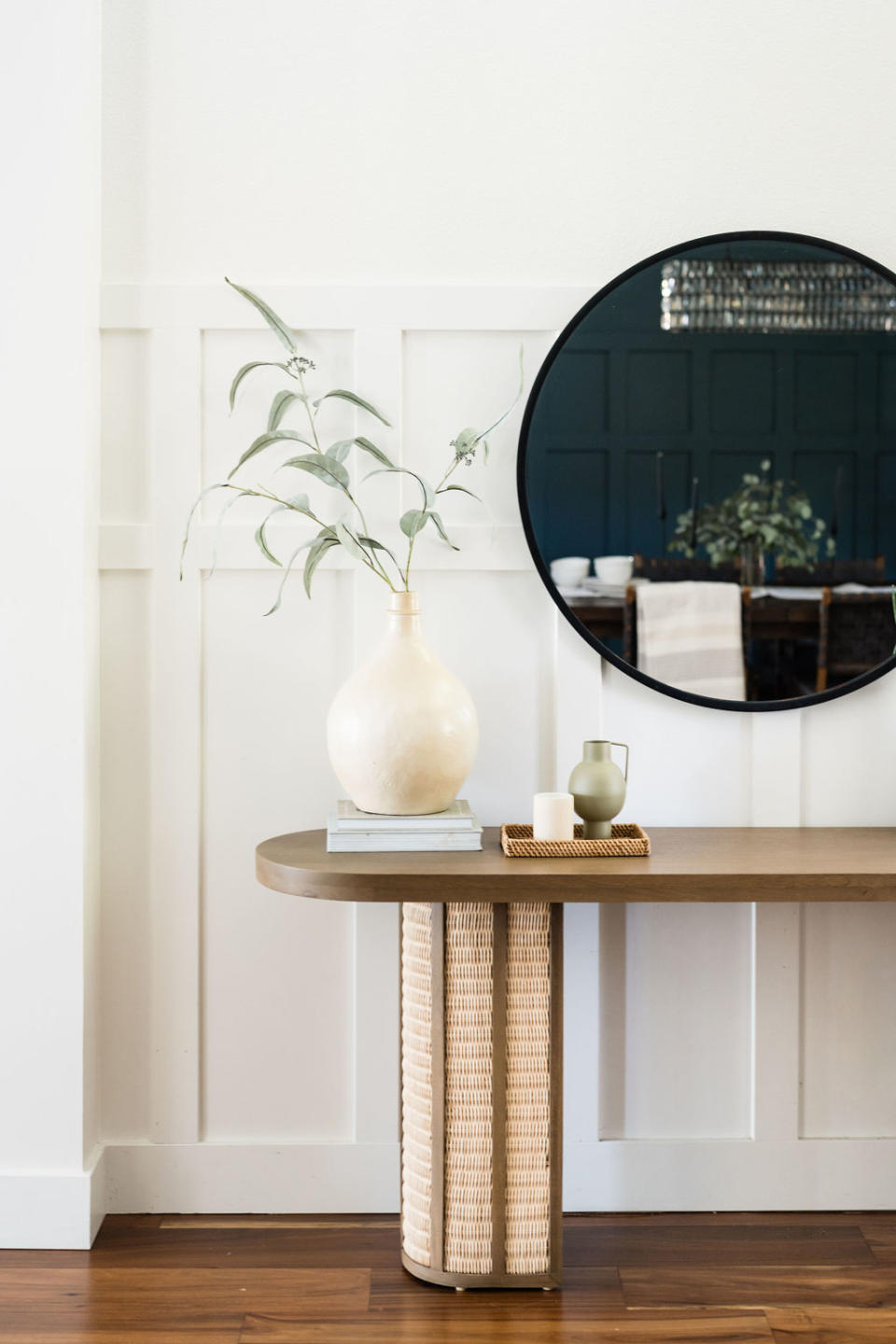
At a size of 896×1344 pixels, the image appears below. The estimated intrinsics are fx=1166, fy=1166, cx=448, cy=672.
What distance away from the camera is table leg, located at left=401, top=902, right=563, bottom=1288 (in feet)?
6.42

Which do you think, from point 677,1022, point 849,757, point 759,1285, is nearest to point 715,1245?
point 759,1285

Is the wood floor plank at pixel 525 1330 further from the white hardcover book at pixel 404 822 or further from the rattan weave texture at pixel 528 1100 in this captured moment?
the white hardcover book at pixel 404 822

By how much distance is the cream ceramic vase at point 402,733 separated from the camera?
1.96 metres

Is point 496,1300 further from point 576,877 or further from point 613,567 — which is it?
point 613,567

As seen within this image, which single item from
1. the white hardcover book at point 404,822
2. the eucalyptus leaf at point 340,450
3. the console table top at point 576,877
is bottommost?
the console table top at point 576,877

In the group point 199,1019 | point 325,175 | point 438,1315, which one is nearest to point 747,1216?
point 438,1315

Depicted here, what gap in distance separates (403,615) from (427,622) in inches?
8.1

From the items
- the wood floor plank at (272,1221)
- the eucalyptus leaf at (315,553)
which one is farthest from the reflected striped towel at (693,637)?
the wood floor plank at (272,1221)

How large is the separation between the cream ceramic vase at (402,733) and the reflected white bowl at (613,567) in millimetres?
380

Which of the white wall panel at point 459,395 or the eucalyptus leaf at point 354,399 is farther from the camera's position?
the white wall panel at point 459,395

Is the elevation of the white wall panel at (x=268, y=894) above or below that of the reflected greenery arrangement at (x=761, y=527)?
below

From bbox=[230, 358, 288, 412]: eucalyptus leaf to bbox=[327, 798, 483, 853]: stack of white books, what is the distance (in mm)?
808

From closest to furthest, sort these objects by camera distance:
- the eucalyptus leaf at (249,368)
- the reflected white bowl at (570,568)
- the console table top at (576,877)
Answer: the console table top at (576,877)
the eucalyptus leaf at (249,368)
the reflected white bowl at (570,568)

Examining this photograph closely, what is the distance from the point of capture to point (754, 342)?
7.20 ft
